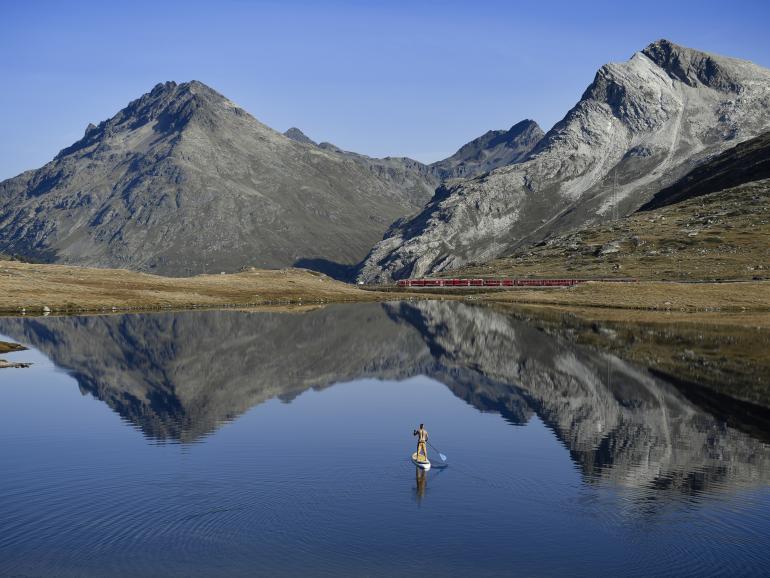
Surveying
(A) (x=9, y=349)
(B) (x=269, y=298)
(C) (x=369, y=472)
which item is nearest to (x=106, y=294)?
(B) (x=269, y=298)

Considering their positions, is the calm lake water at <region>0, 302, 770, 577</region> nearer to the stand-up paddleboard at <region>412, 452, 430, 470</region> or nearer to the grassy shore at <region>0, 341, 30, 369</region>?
the stand-up paddleboard at <region>412, 452, 430, 470</region>

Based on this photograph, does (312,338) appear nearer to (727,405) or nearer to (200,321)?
(200,321)

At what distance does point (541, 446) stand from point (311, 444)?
1344 centimetres


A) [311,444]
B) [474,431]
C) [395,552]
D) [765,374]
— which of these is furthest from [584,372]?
[395,552]

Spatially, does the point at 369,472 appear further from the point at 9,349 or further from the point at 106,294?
the point at 106,294

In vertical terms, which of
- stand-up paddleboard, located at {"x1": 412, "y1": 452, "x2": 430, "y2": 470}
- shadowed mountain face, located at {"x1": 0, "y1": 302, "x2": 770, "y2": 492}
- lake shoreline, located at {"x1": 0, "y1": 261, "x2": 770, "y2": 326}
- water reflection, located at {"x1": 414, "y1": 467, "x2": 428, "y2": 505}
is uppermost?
lake shoreline, located at {"x1": 0, "y1": 261, "x2": 770, "y2": 326}

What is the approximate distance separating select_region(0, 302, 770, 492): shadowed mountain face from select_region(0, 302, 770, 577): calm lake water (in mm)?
353

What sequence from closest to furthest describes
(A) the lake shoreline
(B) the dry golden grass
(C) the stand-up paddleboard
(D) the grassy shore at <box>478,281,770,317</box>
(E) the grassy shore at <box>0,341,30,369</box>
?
(C) the stand-up paddleboard → (E) the grassy shore at <box>0,341,30,369</box> → (A) the lake shoreline → (D) the grassy shore at <box>478,281,770,317</box> → (B) the dry golden grass

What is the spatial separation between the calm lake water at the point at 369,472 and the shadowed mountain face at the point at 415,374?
1.16 feet

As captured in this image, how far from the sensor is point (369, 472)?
42.2 m

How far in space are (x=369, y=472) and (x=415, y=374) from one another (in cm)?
3848

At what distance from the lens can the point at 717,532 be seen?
33.0 meters

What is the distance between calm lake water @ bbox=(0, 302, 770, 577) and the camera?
30.7 metres

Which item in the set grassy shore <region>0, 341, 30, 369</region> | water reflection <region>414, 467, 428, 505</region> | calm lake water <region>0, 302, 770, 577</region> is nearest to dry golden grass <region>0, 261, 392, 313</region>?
grassy shore <region>0, 341, 30, 369</region>
